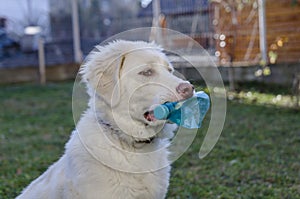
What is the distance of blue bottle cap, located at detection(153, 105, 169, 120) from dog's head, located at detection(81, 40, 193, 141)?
37mm

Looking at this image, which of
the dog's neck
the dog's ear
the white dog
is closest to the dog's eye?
the white dog

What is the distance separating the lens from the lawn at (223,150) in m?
4.75

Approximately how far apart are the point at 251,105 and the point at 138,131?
6774 mm

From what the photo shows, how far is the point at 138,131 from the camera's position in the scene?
118 inches

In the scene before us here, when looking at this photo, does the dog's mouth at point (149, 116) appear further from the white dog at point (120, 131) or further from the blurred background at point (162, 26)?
the blurred background at point (162, 26)

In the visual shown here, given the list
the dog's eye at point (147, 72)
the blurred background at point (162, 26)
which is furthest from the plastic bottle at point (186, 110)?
the blurred background at point (162, 26)

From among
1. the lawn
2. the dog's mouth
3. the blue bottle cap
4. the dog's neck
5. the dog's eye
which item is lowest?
the lawn

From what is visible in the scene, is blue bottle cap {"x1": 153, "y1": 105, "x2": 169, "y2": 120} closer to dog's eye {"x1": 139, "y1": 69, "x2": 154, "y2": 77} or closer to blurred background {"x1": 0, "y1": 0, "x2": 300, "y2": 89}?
dog's eye {"x1": 139, "y1": 69, "x2": 154, "y2": 77}

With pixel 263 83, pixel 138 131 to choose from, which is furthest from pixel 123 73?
pixel 263 83

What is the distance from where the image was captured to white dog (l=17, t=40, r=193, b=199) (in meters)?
2.82

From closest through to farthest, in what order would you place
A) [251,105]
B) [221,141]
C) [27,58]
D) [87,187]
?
[87,187] < [221,141] < [251,105] < [27,58]

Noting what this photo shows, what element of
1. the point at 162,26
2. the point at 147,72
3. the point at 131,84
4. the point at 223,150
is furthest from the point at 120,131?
the point at 162,26

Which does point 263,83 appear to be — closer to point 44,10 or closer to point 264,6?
point 264,6

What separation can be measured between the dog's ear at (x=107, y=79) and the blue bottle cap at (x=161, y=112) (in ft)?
0.86
